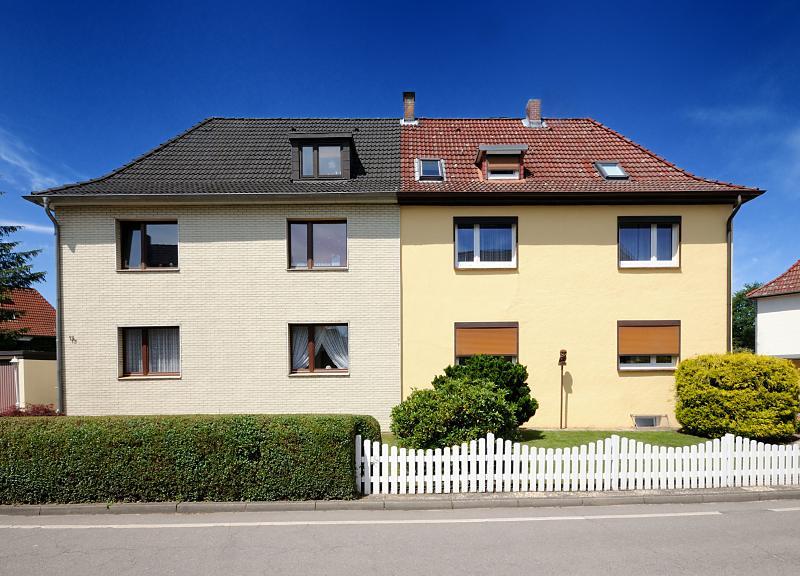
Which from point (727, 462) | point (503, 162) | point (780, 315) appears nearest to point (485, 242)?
point (503, 162)

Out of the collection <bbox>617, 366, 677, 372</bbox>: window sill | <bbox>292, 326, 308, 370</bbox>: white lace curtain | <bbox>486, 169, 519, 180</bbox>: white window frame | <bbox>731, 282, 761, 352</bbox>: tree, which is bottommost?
<bbox>731, 282, 761, 352</bbox>: tree

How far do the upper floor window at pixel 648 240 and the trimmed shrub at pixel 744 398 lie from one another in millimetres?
2978

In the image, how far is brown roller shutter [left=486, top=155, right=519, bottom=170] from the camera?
12.2 meters

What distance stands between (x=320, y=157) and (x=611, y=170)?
8.45 meters

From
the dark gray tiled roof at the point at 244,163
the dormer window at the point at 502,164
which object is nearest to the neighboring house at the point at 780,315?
the dormer window at the point at 502,164

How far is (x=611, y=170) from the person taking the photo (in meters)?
12.4

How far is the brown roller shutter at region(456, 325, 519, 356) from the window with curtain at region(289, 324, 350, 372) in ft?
10.2

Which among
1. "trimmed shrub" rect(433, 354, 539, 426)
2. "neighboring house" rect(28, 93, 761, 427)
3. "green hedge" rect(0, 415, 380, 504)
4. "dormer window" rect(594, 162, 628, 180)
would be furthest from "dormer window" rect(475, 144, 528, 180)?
"green hedge" rect(0, 415, 380, 504)

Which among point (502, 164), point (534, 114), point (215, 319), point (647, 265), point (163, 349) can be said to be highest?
point (534, 114)

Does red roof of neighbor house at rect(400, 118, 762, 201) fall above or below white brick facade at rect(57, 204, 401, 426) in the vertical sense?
above

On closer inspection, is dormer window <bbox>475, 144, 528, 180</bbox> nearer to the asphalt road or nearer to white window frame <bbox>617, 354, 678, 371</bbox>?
white window frame <bbox>617, 354, 678, 371</bbox>

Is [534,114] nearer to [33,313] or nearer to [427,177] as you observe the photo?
[427,177]

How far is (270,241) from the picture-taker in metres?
11.3

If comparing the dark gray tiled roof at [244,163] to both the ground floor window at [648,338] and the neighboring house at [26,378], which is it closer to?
the neighboring house at [26,378]
